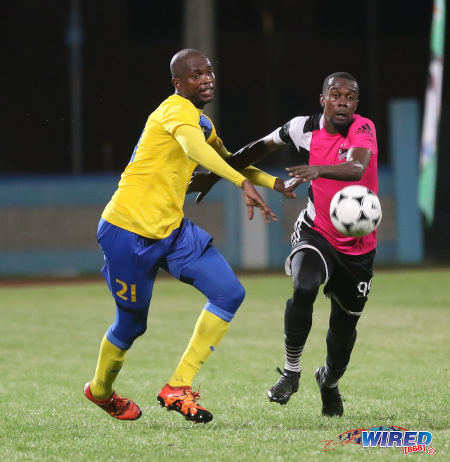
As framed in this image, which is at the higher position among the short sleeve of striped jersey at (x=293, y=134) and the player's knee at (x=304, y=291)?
the short sleeve of striped jersey at (x=293, y=134)

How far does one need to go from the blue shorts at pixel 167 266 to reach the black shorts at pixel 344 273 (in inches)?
25.8

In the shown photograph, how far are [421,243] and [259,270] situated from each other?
347 centimetres

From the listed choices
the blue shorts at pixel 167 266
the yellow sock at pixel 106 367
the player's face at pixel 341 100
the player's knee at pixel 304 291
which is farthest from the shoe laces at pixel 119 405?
the player's face at pixel 341 100

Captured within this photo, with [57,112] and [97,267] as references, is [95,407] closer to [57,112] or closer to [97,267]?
[97,267]

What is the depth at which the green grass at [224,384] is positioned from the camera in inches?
204

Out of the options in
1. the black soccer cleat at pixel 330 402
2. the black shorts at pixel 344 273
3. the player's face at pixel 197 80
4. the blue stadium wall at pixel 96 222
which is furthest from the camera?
Answer: the blue stadium wall at pixel 96 222

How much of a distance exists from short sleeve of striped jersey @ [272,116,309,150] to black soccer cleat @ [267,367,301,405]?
1.48m

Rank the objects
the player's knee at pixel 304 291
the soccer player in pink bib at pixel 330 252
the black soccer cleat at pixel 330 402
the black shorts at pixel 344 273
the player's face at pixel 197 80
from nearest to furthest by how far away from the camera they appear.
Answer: the player's face at pixel 197 80
the player's knee at pixel 304 291
the soccer player in pink bib at pixel 330 252
the black shorts at pixel 344 273
the black soccer cleat at pixel 330 402

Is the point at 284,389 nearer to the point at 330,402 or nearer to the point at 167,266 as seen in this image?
the point at 330,402

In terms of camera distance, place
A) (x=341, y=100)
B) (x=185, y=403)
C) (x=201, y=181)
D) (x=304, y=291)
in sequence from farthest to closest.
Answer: (x=201, y=181) < (x=341, y=100) < (x=304, y=291) < (x=185, y=403)

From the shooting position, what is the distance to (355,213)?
5.70m

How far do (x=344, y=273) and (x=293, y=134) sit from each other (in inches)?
39.5

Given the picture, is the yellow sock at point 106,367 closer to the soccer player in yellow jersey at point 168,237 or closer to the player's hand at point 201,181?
the soccer player in yellow jersey at point 168,237

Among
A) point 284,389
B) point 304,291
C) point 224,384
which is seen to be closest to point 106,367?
point 284,389
